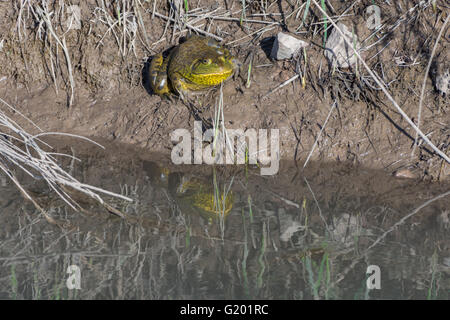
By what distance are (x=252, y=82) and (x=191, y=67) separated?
65 centimetres

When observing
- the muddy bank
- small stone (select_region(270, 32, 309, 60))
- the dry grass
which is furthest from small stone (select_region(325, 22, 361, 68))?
the dry grass

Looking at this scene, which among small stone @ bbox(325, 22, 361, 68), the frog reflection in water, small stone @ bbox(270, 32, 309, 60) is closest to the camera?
the frog reflection in water

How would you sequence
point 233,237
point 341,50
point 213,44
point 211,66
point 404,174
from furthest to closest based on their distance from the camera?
point 213,44 → point 211,66 → point 341,50 → point 404,174 → point 233,237

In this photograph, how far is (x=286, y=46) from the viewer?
5.27m

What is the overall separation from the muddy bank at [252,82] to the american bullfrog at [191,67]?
16 centimetres

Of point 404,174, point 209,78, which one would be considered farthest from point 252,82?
point 404,174

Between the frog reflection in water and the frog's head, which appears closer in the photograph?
the frog reflection in water

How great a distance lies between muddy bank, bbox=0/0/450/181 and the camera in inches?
199

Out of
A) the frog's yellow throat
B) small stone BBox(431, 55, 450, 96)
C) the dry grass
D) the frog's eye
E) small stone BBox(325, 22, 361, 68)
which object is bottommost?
the dry grass

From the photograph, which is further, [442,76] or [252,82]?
[252,82]

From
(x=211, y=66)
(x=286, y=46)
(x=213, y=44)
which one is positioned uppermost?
(x=213, y=44)

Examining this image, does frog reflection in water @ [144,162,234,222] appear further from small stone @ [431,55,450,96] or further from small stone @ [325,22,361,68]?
small stone @ [431,55,450,96]

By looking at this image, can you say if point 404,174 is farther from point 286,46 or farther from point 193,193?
point 193,193

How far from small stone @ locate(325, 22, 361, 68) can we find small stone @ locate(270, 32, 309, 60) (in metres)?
0.27
